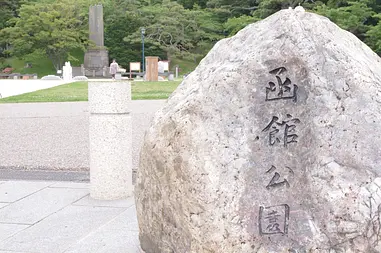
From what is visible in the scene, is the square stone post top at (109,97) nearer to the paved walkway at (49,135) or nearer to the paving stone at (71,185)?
the paving stone at (71,185)

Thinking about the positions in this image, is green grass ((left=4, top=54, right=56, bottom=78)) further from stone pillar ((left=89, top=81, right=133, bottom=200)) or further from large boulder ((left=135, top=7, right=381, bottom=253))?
large boulder ((left=135, top=7, right=381, bottom=253))

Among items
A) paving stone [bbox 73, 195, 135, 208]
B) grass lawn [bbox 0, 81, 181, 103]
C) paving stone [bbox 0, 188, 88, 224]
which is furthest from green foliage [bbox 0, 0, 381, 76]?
paving stone [bbox 73, 195, 135, 208]

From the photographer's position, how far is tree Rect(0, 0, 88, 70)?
137 ft

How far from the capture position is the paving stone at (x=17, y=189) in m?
5.97

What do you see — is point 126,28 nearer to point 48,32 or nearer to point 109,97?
point 48,32

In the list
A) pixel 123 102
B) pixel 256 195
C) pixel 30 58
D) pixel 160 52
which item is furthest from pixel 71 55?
pixel 256 195

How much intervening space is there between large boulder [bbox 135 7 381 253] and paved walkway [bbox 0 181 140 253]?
3.81ft

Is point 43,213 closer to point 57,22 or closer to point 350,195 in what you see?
point 350,195

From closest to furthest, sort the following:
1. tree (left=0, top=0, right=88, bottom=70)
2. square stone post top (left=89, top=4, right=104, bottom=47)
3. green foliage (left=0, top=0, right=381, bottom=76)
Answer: tree (left=0, top=0, right=88, bottom=70)
green foliage (left=0, top=0, right=381, bottom=76)
square stone post top (left=89, top=4, right=104, bottom=47)

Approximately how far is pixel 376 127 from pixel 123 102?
125 inches

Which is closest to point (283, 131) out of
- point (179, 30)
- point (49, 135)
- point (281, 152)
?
point (281, 152)

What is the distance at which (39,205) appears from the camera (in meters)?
5.59

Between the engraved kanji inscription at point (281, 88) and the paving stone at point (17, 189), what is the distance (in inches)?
148

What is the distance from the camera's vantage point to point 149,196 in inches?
141
